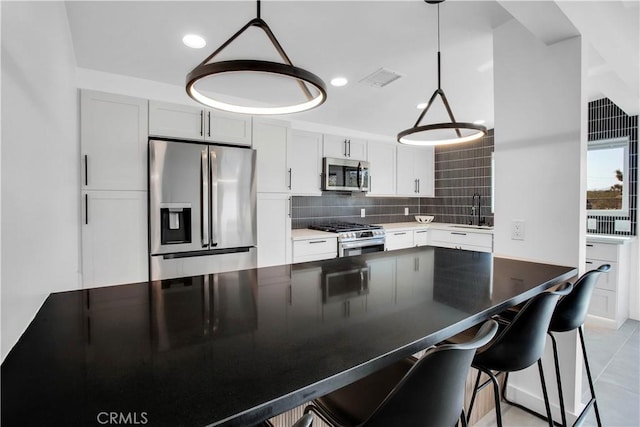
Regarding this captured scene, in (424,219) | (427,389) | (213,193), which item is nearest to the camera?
(427,389)

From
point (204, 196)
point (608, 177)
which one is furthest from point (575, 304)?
point (608, 177)

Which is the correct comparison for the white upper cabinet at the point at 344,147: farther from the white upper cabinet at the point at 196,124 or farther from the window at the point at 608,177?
the window at the point at 608,177

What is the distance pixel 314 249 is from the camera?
11.9 feet

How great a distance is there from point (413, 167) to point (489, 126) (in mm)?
1195

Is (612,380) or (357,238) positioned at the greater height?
(357,238)

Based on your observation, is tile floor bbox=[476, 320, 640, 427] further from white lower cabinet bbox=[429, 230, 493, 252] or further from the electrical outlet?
white lower cabinet bbox=[429, 230, 493, 252]

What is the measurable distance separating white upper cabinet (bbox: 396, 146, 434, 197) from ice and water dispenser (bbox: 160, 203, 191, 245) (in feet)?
10.7

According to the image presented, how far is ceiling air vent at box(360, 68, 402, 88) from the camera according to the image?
2.60 meters

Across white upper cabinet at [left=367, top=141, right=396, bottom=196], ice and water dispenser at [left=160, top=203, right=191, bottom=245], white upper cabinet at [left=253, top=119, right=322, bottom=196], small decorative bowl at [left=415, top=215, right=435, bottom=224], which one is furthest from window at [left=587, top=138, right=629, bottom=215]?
ice and water dispenser at [left=160, top=203, right=191, bottom=245]

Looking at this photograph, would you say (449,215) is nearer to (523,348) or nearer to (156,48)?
(523,348)

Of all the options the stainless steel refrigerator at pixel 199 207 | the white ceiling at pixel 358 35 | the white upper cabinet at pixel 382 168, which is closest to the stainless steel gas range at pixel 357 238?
the white upper cabinet at pixel 382 168

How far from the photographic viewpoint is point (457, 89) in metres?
2.97

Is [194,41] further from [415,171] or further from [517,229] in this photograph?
[415,171]

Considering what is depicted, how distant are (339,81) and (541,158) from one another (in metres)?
1.71
